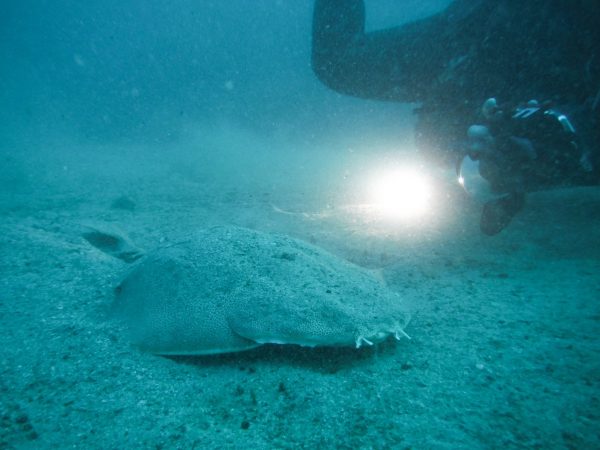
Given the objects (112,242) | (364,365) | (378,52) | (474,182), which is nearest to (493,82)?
(474,182)

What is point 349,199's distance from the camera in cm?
752

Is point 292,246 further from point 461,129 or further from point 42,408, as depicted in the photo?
point 461,129

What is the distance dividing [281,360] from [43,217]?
5.94m

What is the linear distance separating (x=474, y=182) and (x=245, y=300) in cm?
375

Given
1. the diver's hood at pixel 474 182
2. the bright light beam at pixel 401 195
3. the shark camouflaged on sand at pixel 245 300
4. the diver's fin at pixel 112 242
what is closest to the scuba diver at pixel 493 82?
the diver's hood at pixel 474 182

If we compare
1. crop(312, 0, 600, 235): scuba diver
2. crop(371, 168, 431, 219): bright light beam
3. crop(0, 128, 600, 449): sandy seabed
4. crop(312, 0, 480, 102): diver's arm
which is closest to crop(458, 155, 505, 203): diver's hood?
crop(312, 0, 600, 235): scuba diver

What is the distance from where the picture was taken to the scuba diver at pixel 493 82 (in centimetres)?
371

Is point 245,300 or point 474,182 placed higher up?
point 474,182

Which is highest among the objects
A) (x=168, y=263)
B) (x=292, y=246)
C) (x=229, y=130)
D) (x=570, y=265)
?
(x=229, y=130)

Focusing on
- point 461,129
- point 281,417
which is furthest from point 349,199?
point 281,417

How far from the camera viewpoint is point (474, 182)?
4.29m

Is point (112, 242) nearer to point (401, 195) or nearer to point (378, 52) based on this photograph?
point (401, 195)

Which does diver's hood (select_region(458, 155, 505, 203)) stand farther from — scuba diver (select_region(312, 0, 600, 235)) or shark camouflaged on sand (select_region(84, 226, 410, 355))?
shark camouflaged on sand (select_region(84, 226, 410, 355))

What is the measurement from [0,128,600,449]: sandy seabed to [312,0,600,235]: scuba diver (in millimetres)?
1010
